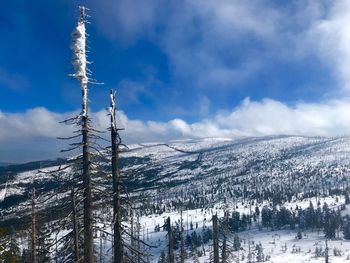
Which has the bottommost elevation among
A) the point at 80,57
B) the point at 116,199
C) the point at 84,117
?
the point at 116,199

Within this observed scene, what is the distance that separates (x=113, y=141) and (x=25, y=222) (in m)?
15.4

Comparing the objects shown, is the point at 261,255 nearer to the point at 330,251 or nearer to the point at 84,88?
the point at 330,251

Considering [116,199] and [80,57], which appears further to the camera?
[116,199]

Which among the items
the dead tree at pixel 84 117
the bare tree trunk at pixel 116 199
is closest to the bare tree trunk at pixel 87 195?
the dead tree at pixel 84 117

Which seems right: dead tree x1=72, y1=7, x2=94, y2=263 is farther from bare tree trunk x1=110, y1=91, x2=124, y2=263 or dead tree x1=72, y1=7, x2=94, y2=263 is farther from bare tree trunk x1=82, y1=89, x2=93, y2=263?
bare tree trunk x1=110, y1=91, x2=124, y2=263

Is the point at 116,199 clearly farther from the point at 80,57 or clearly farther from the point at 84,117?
the point at 80,57

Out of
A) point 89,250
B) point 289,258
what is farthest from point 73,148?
point 289,258

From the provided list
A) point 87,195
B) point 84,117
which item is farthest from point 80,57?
point 87,195

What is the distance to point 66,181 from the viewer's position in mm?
21656

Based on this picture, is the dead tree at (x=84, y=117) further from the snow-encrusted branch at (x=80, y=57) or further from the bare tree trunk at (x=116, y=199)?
the bare tree trunk at (x=116, y=199)

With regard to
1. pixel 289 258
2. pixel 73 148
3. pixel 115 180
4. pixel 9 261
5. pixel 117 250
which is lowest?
pixel 289 258

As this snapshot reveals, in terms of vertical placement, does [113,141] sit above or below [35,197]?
above

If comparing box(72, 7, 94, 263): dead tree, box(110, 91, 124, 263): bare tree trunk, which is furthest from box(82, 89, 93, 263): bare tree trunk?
box(110, 91, 124, 263): bare tree trunk

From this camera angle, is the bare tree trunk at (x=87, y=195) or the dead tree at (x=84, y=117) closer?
the dead tree at (x=84, y=117)
